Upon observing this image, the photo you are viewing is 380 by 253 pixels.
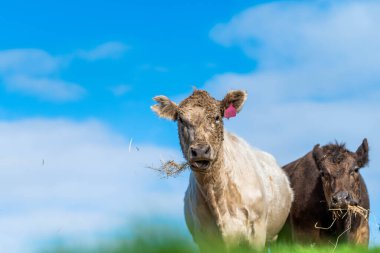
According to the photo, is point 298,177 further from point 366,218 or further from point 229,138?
point 229,138

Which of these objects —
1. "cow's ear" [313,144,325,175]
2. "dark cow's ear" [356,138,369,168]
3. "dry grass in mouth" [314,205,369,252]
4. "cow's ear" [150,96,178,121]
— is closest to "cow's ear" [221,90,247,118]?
"cow's ear" [150,96,178,121]

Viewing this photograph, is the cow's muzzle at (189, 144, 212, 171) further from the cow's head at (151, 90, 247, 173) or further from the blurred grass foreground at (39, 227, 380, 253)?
the blurred grass foreground at (39, 227, 380, 253)

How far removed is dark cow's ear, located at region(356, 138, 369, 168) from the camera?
14.5m

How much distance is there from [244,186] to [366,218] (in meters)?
4.92

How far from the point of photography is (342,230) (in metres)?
14.2

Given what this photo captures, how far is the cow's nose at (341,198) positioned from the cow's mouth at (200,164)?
16.7 feet

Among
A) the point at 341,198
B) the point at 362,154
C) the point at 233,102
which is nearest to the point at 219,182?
the point at 233,102

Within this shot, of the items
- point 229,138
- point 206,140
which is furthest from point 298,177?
point 206,140

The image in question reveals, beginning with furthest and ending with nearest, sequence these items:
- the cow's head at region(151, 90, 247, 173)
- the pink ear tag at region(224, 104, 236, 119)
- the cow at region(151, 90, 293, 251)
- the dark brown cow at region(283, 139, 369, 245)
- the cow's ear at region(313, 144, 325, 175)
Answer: the cow's ear at region(313, 144, 325, 175)
the dark brown cow at region(283, 139, 369, 245)
the pink ear tag at region(224, 104, 236, 119)
the cow at region(151, 90, 293, 251)
the cow's head at region(151, 90, 247, 173)

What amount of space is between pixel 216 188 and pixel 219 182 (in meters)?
0.11

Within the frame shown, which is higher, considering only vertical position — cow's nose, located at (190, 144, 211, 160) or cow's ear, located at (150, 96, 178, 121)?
cow's ear, located at (150, 96, 178, 121)

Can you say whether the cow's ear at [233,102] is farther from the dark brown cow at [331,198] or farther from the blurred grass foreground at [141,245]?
the blurred grass foreground at [141,245]

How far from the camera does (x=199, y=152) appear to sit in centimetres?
910

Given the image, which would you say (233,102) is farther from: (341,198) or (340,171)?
(340,171)
